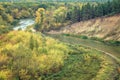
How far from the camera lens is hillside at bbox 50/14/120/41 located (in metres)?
113

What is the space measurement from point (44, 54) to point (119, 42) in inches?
1429

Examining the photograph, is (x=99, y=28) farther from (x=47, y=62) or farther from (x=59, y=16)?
(x=47, y=62)

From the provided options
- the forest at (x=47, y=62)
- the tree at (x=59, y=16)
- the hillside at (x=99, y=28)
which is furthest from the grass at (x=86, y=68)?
the tree at (x=59, y=16)

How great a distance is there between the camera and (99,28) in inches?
4766

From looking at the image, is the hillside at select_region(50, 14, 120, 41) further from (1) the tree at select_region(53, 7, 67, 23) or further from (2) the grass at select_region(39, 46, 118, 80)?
(2) the grass at select_region(39, 46, 118, 80)

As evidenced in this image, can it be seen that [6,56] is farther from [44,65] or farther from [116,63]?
[116,63]

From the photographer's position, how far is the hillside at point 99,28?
4434 inches

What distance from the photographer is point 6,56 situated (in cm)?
6925

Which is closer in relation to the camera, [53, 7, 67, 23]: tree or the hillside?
the hillside

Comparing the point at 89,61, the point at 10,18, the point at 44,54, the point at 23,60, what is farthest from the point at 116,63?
the point at 10,18

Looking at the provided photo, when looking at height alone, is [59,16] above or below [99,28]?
above

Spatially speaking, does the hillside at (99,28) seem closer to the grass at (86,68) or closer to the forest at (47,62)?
the forest at (47,62)

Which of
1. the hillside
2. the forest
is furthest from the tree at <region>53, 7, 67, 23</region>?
the forest

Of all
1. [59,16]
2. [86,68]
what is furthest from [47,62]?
[59,16]
